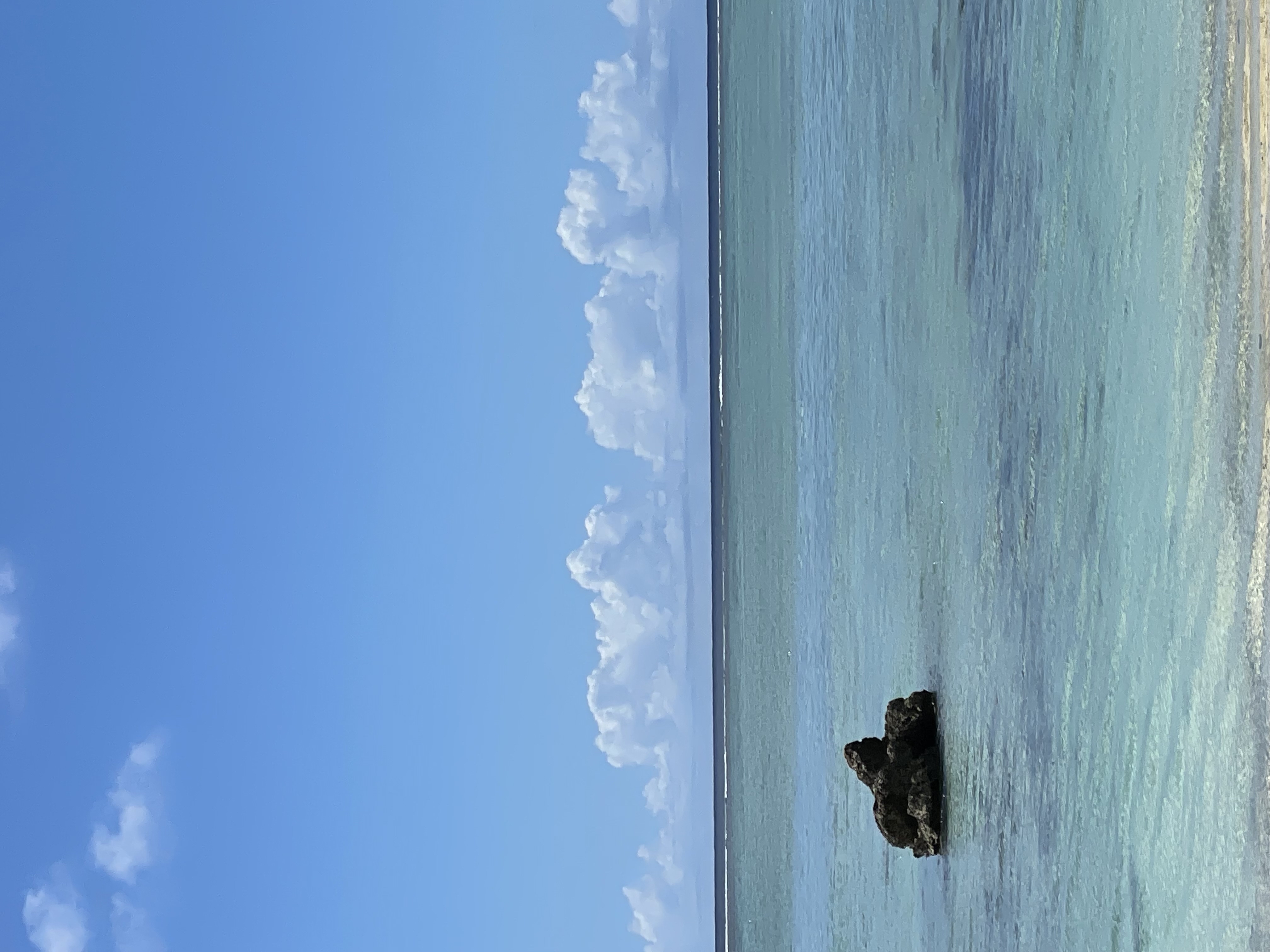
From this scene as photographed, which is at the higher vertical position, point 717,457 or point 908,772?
point 717,457

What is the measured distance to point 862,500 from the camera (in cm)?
1114

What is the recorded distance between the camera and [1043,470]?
22.2ft

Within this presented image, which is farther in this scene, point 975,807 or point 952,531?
point 952,531

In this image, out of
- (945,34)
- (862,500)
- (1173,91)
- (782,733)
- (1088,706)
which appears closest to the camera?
(1173,91)

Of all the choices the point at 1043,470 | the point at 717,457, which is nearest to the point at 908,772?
the point at 1043,470

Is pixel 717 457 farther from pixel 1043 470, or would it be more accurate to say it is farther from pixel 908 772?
pixel 1043 470

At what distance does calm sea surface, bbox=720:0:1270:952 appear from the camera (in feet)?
16.4

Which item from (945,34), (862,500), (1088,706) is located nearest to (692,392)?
(862,500)

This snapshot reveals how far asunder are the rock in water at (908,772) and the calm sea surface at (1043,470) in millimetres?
181

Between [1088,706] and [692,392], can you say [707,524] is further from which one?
[1088,706]

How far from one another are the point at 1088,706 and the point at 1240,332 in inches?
75.2

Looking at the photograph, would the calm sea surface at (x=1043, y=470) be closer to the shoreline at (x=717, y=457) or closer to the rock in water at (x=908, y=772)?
the rock in water at (x=908, y=772)

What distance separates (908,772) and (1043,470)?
262cm

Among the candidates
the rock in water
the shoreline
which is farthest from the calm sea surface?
the shoreline
